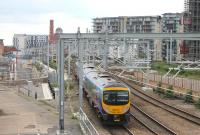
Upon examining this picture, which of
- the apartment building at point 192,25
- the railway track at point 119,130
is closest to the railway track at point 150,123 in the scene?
the railway track at point 119,130

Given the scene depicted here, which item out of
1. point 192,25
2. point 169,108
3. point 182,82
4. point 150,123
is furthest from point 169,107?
point 192,25

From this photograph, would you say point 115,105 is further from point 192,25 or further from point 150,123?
point 192,25

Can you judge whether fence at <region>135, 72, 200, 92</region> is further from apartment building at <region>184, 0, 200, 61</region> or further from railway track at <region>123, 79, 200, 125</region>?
apartment building at <region>184, 0, 200, 61</region>

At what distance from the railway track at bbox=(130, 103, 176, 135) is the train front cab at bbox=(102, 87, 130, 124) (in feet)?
5.07

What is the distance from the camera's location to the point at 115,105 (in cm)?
2430

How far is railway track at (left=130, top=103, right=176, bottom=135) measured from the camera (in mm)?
22961

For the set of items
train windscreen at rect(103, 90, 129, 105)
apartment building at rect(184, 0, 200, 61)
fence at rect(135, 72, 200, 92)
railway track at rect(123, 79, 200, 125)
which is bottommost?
railway track at rect(123, 79, 200, 125)

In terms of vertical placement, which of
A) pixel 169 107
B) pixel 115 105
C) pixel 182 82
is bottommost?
pixel 169 107

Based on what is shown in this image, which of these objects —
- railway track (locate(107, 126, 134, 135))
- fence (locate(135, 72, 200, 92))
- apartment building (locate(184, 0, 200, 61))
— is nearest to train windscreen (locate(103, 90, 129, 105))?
railway track (locate(107, 126, 134, 135))

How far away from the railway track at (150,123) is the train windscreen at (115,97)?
1923 mm

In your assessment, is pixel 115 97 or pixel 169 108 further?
pixel 169 108

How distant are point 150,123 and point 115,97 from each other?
3.04m

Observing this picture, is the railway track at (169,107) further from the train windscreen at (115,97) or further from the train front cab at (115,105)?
the train windscreen at (115,97)

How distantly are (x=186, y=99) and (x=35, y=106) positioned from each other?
12199mm
